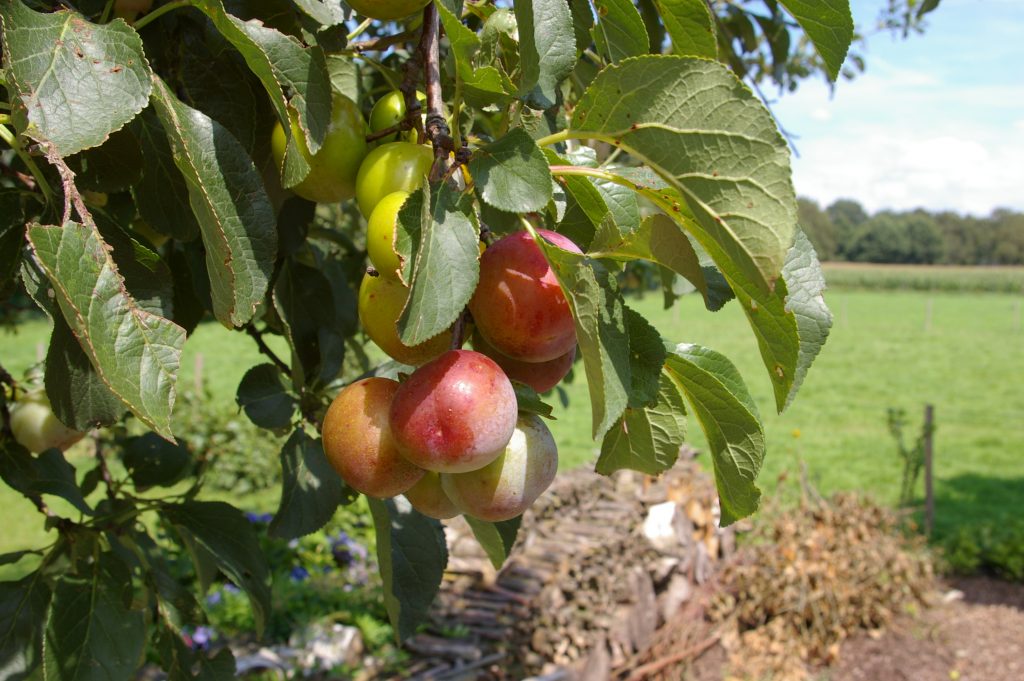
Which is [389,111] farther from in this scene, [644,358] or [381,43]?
[644,358]

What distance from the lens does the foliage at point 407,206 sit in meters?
0.61

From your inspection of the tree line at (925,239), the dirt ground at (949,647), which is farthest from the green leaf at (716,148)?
the tree line at (925,239)

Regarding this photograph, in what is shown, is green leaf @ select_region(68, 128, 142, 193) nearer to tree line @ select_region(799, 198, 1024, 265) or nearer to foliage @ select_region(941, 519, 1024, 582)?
foliage @ select_region(941, 519, 1024, 582)

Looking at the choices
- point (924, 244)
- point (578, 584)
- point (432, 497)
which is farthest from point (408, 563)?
point (924, 244)

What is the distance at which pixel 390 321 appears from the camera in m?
0.74

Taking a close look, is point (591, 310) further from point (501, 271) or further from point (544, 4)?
point (544, 4)

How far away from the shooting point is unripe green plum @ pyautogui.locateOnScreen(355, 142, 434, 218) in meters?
0.75

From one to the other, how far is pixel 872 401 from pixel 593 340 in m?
12.9

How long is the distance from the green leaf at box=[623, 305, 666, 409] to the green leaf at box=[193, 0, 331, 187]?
1.05 ft

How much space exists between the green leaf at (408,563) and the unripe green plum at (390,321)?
319mm

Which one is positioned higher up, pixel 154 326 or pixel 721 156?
pixel 721 156

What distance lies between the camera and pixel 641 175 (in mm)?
784

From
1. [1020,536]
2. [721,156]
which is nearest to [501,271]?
[721,156]

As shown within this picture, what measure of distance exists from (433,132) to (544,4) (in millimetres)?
140
